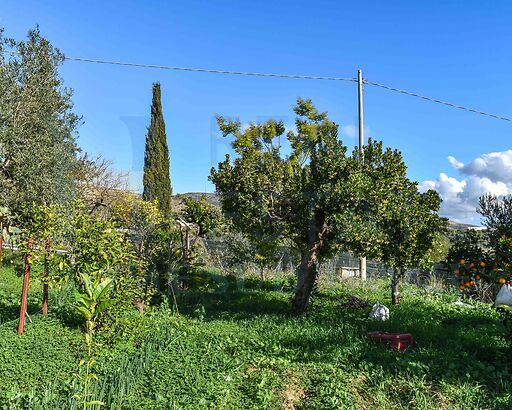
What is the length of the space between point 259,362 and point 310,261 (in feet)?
11.1

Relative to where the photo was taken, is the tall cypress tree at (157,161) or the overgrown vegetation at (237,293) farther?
the tall cypress tree at (157,161)

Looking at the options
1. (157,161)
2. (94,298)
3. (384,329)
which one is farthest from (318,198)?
(157,161)

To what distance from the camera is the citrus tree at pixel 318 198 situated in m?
8.11

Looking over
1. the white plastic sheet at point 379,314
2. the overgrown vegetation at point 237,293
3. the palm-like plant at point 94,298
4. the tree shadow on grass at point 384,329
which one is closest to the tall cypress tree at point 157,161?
the overgrown vegetation at point 237,293

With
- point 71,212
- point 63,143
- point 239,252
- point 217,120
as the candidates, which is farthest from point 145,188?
point 71,212

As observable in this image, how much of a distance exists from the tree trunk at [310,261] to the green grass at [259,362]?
0.35 m

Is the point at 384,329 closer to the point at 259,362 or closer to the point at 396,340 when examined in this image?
the point at 396,340

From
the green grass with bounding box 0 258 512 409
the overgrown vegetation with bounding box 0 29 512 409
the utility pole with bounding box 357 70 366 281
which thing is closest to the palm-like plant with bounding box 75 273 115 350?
the overgrown vegetation with bounding box 0 29 512 409

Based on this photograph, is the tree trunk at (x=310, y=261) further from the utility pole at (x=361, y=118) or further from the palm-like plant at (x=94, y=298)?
the utility pole at (x=361, y=118)

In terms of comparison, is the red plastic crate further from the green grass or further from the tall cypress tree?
Result: the tall cypress tree

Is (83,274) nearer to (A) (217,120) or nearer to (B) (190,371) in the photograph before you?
(B) (190,371)

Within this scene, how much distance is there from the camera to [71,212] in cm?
791

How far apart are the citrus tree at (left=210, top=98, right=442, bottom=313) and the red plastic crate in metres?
1.86

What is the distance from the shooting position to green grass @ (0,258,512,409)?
4934 millimetres
